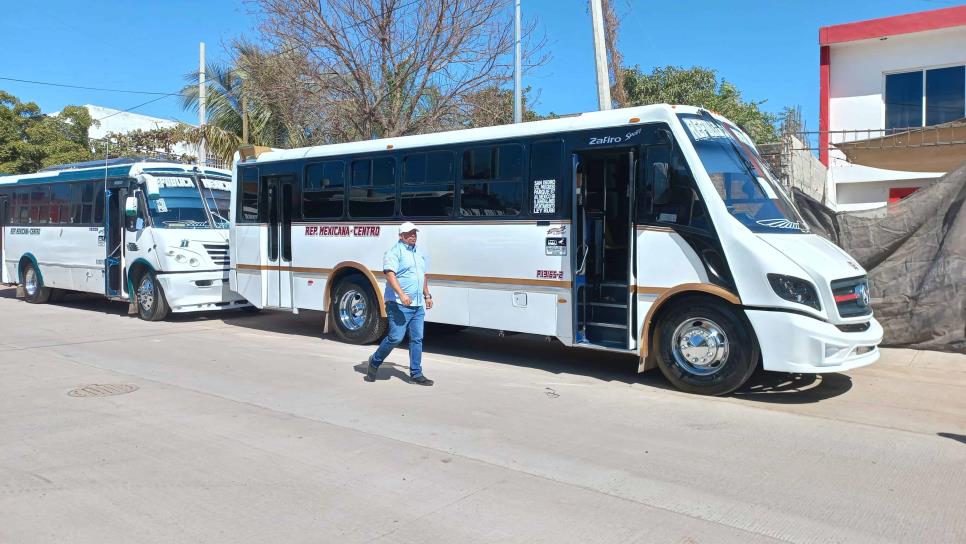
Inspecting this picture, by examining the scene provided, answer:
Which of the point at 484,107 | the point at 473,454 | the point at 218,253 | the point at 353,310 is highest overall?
the point at 484,107

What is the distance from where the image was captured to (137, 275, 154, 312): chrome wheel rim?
13.3 meters

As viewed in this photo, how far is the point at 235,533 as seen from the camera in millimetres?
4145

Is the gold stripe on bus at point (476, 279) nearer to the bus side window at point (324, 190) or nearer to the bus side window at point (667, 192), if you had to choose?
the bus side window at point (324, 190)

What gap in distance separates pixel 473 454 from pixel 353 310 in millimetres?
5644

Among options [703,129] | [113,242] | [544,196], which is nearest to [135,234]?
[113,242]

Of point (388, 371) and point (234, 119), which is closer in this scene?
point (388, 371)

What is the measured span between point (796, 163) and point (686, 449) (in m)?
7.83

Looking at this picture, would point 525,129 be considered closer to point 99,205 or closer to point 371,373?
point 371,373

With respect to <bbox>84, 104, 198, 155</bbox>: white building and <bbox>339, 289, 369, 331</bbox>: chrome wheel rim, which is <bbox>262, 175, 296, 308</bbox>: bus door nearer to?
<bbox>339, 289, 369, 331</bbox>: chrome wheel rim

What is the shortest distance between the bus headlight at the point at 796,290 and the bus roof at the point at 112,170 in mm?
10986

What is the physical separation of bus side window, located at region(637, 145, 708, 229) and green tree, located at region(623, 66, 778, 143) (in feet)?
56.6

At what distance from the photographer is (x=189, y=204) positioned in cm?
1341

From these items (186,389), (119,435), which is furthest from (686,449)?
(186,389)

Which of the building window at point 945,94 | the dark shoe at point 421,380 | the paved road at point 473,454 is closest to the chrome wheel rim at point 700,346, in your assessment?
the paved road at point 473,454
